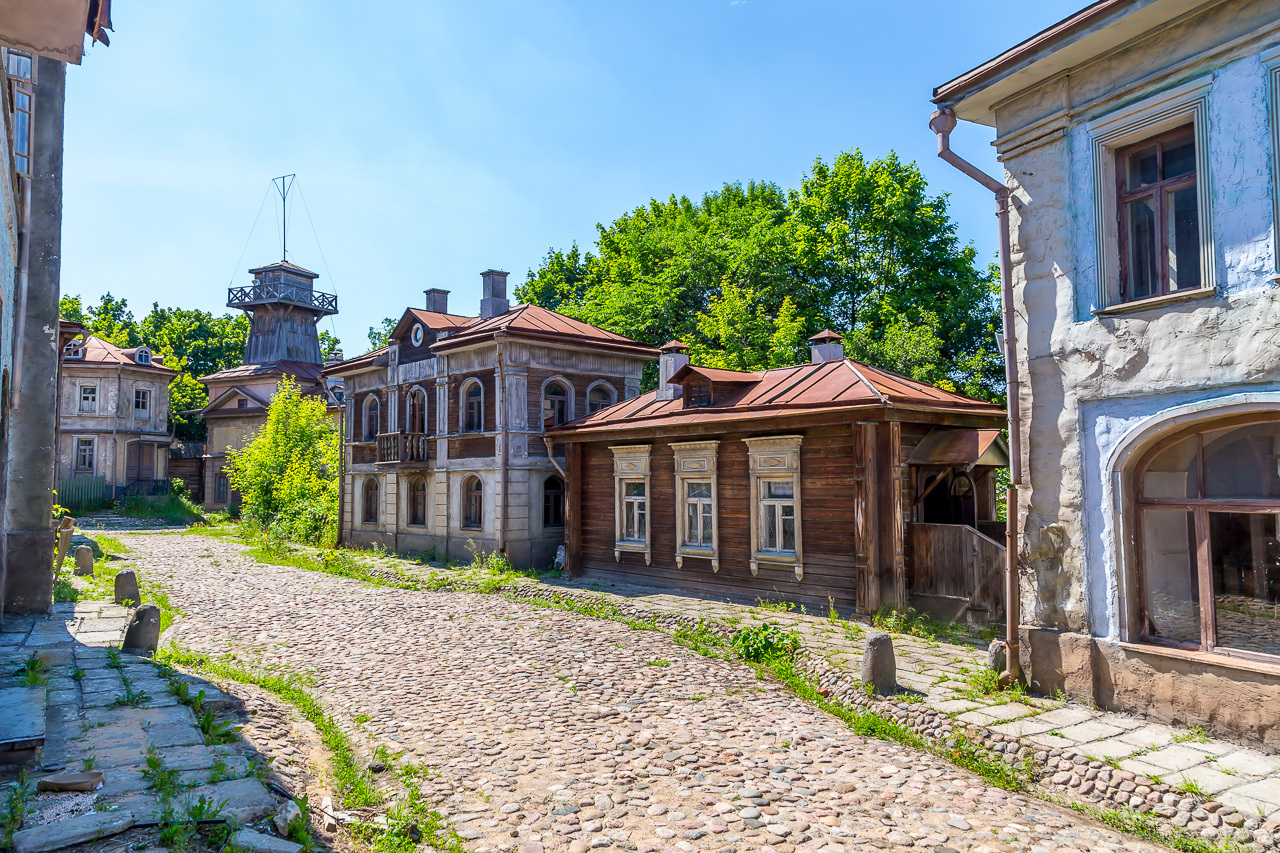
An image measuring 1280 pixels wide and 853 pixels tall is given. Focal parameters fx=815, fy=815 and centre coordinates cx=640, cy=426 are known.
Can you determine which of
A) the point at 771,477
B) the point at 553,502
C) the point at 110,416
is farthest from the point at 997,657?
the point at 110,416

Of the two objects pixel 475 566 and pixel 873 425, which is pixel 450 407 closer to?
pixel 475 566

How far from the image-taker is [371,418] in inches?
1040

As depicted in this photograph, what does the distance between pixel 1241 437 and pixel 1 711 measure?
413 inches

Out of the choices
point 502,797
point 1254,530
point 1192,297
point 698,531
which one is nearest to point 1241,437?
point 1254,530

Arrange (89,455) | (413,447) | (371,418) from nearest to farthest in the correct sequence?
(413,447) < (371,418) < (89,455)

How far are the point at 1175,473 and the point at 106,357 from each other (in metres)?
46.1

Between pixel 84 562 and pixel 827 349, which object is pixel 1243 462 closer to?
pixel 827 349

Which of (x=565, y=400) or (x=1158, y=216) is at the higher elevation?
(x=1158, y=216)

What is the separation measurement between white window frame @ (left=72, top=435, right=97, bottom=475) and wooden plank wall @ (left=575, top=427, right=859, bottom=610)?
3311 centimetres

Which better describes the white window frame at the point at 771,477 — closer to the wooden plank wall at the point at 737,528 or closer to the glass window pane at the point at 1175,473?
the wooden plank wall at the point at 737,528

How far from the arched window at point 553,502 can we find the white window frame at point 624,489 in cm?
340

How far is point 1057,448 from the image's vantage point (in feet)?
26.9

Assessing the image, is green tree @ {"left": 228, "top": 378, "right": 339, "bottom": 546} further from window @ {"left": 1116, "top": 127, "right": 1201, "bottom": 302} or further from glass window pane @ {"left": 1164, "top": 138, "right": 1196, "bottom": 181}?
glass window pane @ {"left": 1164, "top": 138, "right": 1196, "bottom": 181}

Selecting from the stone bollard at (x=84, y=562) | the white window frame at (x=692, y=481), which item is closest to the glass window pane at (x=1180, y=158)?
the white window frame at (x=692, y=481)
